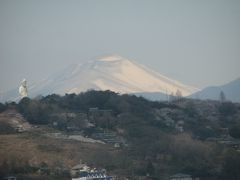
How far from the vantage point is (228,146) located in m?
65.1

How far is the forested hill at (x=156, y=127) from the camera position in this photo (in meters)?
58.1

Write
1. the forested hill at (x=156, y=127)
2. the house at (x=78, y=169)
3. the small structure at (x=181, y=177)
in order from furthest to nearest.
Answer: the forested hill at (x=156, y=127), the small structure at (x=181, y=177), the house at (x=78, y=169)

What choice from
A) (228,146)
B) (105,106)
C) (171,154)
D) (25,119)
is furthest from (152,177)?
(105,106)

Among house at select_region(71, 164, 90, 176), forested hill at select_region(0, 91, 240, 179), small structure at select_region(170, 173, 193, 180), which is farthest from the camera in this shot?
forested hill at select_region(0, 91, 240, 179)

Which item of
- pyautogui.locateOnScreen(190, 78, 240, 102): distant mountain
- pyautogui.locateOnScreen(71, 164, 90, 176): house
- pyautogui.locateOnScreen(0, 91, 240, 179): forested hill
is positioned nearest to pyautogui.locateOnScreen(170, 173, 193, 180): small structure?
pyautogui.locateOnScreen(0, 91, 240, 179): forested hill

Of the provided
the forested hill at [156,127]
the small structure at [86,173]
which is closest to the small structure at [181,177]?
the forested hill at [156,127]

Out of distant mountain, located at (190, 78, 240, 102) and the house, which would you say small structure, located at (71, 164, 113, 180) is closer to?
the house

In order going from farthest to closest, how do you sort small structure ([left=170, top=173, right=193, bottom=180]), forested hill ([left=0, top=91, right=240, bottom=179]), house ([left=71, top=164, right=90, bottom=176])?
forested hill ([left=0, top=91, right=240, bottom=179]) < small structure ([left=170, top=173, right=193, bottom=180]) < house ([left=71, top=164, right=90, bottom=176])

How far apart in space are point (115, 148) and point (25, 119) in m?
12.4

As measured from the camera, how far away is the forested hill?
58062 millimetres

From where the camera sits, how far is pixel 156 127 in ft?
231

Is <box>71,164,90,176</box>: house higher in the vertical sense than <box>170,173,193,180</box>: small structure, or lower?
higher

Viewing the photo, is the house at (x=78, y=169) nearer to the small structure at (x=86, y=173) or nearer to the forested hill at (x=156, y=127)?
the small structure at (x=86, y=173)

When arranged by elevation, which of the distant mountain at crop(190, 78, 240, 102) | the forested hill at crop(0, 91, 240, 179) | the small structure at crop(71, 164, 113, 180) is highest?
the distant mountain at crop(190, 78, 240, 102)
